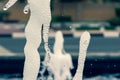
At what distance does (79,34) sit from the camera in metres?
17.2

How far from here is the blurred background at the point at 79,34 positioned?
853 centimetres

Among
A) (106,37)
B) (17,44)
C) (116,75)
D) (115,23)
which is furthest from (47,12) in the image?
(115,23)

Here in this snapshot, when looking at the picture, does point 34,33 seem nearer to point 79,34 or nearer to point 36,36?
point 36,36

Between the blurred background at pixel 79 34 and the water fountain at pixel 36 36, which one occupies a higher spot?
the water fountain at pixel 36 36

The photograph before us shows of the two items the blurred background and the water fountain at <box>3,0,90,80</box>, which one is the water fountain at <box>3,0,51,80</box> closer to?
the water fountain at <box>3,0,90,80</box>

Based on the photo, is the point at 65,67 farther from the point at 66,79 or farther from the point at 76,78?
the point at 76,78

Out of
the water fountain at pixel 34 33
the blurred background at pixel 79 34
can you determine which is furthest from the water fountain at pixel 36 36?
the blurred background at pixel 79 34

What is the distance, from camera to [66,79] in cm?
788

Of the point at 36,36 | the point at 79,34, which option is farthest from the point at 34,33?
the point at 79,34

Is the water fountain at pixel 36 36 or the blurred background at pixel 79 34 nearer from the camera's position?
the water fountain at pixel 36 36

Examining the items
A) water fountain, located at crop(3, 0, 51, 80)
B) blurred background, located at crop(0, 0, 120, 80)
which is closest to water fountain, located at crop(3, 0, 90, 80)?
water fountain, located at crop(3, 0, 51, 80)

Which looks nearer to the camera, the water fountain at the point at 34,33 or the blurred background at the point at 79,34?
the water fountain at the point at 34,33

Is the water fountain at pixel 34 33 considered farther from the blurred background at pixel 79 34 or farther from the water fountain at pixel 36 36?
the blurred background at pixel 79 34

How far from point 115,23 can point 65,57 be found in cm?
1325
